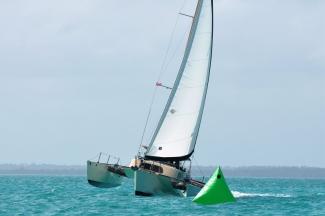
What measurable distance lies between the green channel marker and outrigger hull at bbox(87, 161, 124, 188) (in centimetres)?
1490

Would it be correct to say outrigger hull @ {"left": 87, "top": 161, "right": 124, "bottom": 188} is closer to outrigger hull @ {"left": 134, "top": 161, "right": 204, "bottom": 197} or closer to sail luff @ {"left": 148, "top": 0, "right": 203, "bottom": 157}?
sail luff @ {"left": 148, "top": 0, "right": 203, "bottom": 157}

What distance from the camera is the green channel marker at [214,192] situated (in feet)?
182

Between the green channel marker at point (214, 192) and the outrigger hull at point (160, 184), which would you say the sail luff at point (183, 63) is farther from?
the green channel marker at point (214, 192)

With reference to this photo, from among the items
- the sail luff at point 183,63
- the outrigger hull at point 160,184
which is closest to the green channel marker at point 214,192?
the outrigger hull at point 160,184

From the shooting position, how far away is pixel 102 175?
7188 centimetres

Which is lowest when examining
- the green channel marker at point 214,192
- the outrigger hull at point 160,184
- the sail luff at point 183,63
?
the green channel marker at point 214,192

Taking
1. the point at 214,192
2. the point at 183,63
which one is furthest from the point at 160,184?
the point at 183,63

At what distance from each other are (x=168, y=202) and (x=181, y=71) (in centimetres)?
1257

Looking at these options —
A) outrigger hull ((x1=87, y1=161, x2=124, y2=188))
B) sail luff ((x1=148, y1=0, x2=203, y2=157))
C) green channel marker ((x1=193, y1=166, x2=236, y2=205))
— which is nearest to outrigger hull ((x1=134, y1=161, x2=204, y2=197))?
green channel marker ((x1=193, y1=166, x2=236, y2=205))

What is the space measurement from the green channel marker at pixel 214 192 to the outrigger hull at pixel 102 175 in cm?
1490

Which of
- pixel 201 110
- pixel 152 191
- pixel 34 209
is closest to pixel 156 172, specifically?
pixel 152 191

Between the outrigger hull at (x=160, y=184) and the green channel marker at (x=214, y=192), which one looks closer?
the green channel marker at (x=214, y=192)

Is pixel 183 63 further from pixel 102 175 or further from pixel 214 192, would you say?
pixel 214 192

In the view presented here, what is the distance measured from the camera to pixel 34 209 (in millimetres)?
Answer: 53531
